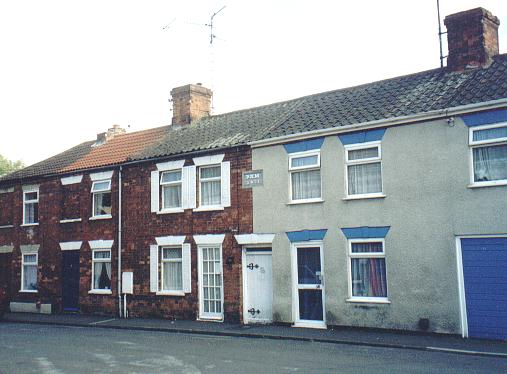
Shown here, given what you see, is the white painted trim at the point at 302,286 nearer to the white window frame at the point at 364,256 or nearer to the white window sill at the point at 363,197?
the white window frame at the point at 364,256

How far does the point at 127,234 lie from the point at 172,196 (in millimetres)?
2437

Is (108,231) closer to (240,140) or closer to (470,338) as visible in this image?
(240,140)

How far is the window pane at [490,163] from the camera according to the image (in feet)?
44.3

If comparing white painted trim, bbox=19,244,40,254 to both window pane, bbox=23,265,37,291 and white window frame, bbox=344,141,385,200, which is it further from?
white window frame, bbox=344,141,385,200

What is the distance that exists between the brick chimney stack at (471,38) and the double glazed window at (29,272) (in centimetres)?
1852

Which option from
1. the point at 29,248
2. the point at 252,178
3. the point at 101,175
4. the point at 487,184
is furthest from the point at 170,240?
the point at 487,184

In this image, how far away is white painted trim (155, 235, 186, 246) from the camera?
63.5 feet

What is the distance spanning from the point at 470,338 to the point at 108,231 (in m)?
13.8

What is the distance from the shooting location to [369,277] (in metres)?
15.3

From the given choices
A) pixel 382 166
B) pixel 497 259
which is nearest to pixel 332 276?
pixel 382 166

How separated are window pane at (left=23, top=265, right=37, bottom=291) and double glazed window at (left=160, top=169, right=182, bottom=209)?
7915 millimetres

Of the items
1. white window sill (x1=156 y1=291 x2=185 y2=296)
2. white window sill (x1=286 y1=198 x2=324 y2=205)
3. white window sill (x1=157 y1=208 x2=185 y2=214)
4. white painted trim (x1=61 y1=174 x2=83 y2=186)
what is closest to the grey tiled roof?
white painted trim (x1=61 y1=174 x2=83 y2=186)

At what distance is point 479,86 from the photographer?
1450cm

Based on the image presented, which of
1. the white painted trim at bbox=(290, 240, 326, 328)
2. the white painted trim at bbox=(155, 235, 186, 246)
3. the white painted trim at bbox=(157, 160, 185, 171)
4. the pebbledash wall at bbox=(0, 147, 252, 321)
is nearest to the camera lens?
the white painted trim at bbox=(290, 240, 326, 328)
